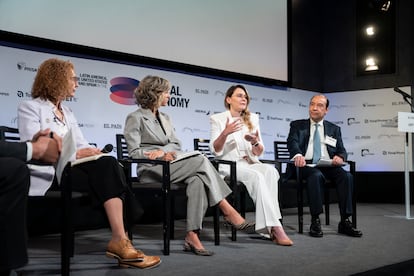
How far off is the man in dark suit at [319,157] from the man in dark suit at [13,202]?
92.0 inches

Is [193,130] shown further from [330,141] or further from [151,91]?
[151,91]

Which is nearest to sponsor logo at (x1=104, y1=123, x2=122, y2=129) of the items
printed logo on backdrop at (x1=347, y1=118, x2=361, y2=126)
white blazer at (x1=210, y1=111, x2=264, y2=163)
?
white blazer at (x1=210, y1=111, x2=264, y2=163)

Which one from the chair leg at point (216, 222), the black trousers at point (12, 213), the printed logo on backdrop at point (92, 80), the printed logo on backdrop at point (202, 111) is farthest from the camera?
the printed logo on backdrop at point (202, 111)

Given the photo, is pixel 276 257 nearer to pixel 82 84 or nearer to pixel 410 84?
pixel 82 84

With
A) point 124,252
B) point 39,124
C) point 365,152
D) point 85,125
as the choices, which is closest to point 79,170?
point 39,124

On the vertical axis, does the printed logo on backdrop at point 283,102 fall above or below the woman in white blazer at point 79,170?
above

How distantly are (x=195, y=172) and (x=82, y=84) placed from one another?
166 centimetres

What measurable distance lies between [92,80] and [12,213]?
2.76 metres

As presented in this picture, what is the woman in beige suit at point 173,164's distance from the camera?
288 cm

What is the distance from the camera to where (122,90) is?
444 centimetres

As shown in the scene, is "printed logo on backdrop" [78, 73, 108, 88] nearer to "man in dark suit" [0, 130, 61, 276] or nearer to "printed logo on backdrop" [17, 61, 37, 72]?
"printed logo on backdrop" [17, 61, 37, 72]

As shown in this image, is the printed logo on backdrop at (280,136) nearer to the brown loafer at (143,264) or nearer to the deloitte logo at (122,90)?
the deloitte logo at (122,90)

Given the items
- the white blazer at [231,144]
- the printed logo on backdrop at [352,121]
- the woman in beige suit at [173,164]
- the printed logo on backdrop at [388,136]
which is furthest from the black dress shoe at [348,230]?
the printed logo on backdrop at [352,121]

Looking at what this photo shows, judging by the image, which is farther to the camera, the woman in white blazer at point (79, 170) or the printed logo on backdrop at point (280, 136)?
the printed logo on backdrop at point (280, 136)
